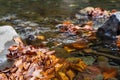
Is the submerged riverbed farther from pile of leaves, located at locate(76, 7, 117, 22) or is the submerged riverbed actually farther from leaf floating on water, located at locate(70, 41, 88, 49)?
pile of leaves, located at locate(76, 7, 117, 22)

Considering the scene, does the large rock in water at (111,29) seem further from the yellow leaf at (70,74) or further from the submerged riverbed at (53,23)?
the yellow leaf at (70,74)

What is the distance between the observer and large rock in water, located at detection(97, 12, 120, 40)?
1005 cm

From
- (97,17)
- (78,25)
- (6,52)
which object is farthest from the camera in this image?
(97,17)

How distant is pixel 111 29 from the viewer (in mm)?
10117

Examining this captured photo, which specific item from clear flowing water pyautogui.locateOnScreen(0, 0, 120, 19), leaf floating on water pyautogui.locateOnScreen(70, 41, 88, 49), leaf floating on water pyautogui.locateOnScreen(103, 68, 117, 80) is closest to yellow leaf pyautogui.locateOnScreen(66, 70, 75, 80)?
leaf floating on water pyautogui.locateOnScreen(103, 68, 117, 80)

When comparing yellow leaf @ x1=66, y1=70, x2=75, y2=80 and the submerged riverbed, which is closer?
yellow leaf @ x1=66, y1=70, x2=75, y2=80

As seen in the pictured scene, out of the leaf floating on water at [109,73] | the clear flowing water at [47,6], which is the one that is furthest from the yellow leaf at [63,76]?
the clear flowing water at [47,6]

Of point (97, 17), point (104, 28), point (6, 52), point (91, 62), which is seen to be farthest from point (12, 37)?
point (97, 17)

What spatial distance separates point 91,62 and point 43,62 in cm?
114

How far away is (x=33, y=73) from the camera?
7.08 m

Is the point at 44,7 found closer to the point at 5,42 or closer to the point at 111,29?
the point at 111,29

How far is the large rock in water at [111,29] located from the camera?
33.0 ft

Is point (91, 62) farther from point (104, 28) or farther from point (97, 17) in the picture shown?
point (97, 17)

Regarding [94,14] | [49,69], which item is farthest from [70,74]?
[94,14]
